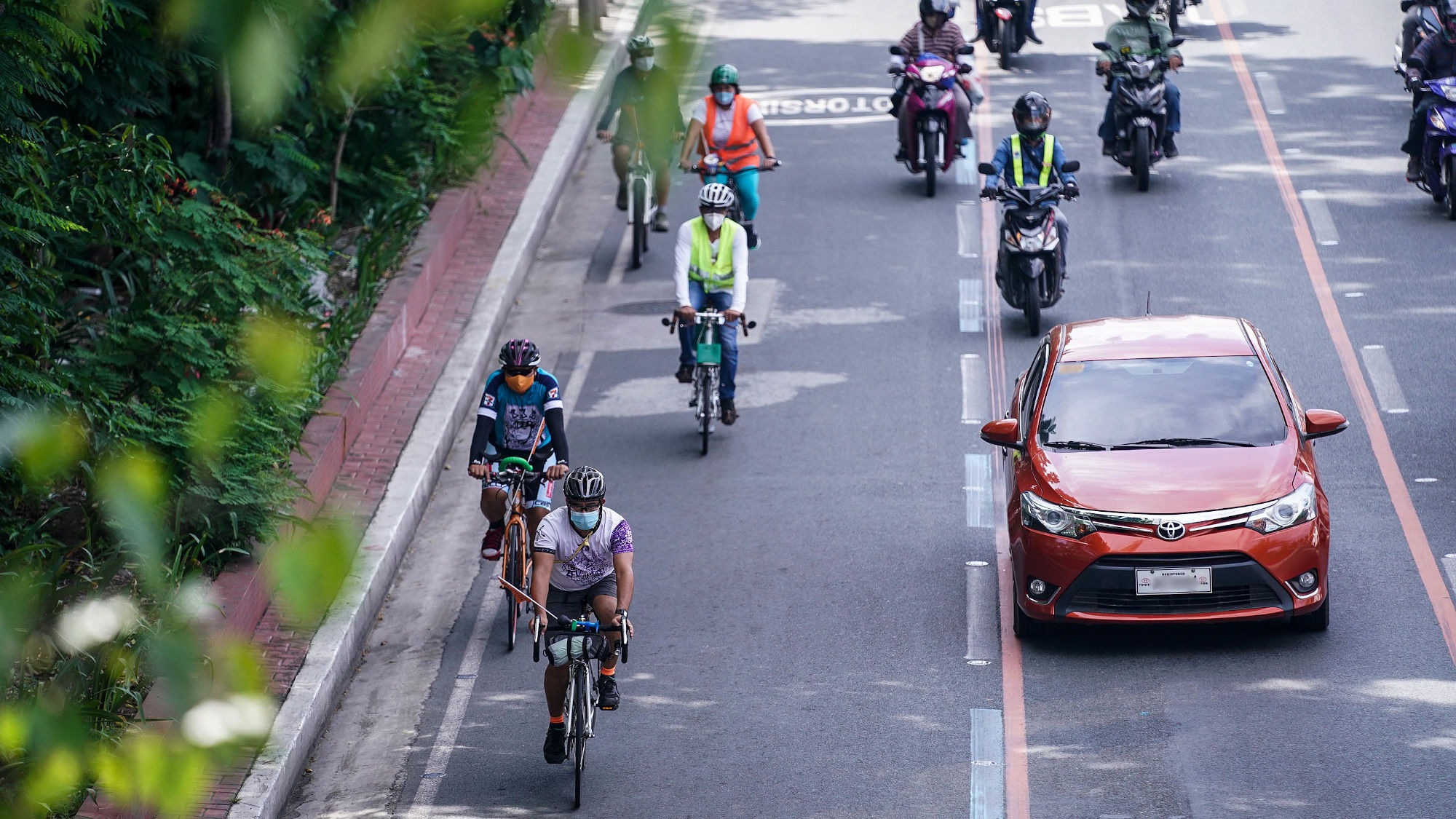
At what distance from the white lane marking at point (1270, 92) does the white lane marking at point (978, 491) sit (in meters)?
10.4

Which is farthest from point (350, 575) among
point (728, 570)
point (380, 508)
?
point (380, 508)

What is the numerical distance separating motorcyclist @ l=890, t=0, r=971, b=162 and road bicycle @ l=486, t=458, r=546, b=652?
9729mm

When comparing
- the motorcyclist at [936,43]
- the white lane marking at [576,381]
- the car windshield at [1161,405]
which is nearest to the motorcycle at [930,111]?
the motorcyclist at [936,43]

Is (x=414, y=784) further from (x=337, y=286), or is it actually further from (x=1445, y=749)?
(x=337, y=286)

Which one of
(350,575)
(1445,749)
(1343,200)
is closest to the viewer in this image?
(350,575)

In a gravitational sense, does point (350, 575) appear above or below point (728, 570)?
above

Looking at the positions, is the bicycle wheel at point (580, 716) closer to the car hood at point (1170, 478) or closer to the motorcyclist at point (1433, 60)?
the car hood at point (1170, 478)

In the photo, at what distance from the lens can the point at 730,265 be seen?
13.5 meters

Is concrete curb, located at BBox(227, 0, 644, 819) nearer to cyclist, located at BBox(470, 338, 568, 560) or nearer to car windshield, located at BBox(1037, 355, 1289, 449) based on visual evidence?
cyclist, located at BBox(470, 338, 568, 560)

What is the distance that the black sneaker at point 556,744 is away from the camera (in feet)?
29.3

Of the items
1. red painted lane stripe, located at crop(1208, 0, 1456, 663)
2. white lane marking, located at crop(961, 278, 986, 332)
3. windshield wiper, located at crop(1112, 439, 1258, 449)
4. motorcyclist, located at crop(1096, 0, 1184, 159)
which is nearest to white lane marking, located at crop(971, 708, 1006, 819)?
windshield wiper, located at crop(1112, 439, 1258, 449)

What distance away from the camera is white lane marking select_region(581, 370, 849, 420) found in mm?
14578

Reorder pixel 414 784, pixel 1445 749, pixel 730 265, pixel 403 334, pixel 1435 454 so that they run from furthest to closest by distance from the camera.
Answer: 1. pixel 403 334
2. pixel 730 265
3. pixel 1435 454
4. pixel 414 784
5. pixel 1445 749

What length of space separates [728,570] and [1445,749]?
4.65m
